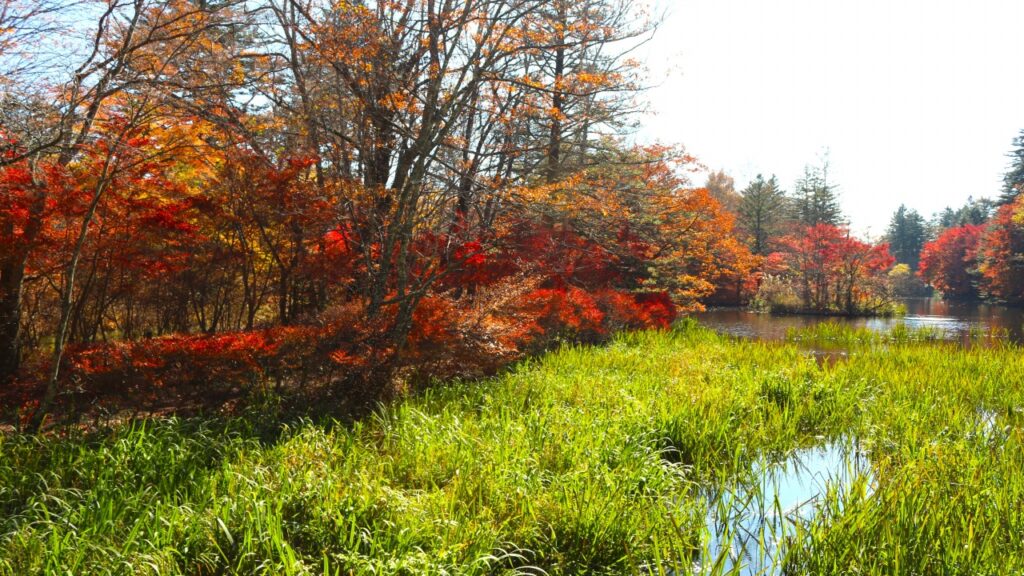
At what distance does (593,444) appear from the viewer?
3.97m

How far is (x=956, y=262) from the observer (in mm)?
34125

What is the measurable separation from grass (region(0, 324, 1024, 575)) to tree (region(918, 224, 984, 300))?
1390 inches

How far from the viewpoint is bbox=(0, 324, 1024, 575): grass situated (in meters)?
2.53

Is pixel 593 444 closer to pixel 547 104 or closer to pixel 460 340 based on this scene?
pixel 460 340

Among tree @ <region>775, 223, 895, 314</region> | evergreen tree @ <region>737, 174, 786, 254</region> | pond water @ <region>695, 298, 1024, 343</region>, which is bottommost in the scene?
pond water @ <region>695, 298, 1024, 343</region>

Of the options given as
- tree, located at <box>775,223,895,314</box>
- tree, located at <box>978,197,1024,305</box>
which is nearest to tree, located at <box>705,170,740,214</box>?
tree, located at <box>775,223,895,314</box>

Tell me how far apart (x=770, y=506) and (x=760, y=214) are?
1174 inches

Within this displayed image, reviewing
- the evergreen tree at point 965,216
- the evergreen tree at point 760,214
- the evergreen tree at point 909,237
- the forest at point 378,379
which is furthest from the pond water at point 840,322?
the evergreen tree at point 909,237

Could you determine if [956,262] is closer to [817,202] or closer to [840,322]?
[817,202]

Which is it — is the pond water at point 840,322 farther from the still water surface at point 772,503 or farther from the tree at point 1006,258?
the still water surface at point 772,503

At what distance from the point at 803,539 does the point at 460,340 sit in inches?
170

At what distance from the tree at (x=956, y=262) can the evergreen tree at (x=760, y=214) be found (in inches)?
452

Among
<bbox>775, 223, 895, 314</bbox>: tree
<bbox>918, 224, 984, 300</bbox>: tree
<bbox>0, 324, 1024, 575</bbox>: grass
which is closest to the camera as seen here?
<bbox>0, 324, 1024, 575</bbox>: grass

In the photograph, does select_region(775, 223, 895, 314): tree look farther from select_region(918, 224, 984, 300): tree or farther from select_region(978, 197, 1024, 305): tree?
select_region(918, 224, 984, 300): tree
